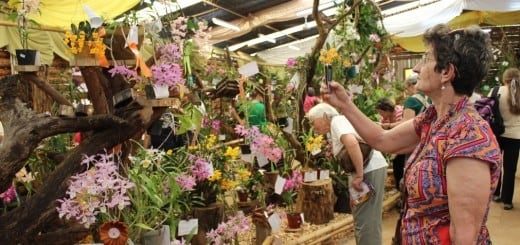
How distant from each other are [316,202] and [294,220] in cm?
31

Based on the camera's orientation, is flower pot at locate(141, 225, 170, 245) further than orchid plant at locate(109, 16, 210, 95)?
Yes

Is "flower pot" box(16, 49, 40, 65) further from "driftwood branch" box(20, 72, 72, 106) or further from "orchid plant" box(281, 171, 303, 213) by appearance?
"orchid plant" box(281, 171, 303, 213)

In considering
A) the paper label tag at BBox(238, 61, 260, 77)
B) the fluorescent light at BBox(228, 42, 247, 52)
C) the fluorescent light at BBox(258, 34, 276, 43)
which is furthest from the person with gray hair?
the fluorescent light at BBox(228, 42, 247, 52)

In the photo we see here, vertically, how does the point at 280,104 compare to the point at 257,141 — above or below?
above

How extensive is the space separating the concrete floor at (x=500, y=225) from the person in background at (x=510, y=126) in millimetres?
144

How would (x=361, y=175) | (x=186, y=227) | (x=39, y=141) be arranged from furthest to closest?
(x=361, y=175) < (x=186, y=227) < (x=39, y=141)

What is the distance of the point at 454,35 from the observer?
1.42 metres

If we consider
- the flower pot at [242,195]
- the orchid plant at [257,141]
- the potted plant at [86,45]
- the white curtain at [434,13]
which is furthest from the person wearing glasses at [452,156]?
the white curtain at [434,13]

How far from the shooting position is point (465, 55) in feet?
4.50

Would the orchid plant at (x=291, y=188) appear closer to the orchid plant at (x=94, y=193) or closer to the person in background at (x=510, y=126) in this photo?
the orchid plant at (x=94, y=193)

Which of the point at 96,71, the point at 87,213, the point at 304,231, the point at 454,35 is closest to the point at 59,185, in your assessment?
the point at 87,213

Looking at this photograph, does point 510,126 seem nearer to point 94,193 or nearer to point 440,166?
point 440,166

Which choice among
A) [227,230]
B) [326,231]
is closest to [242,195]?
[326,231]

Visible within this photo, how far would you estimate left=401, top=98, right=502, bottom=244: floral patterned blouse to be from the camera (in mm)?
1285
